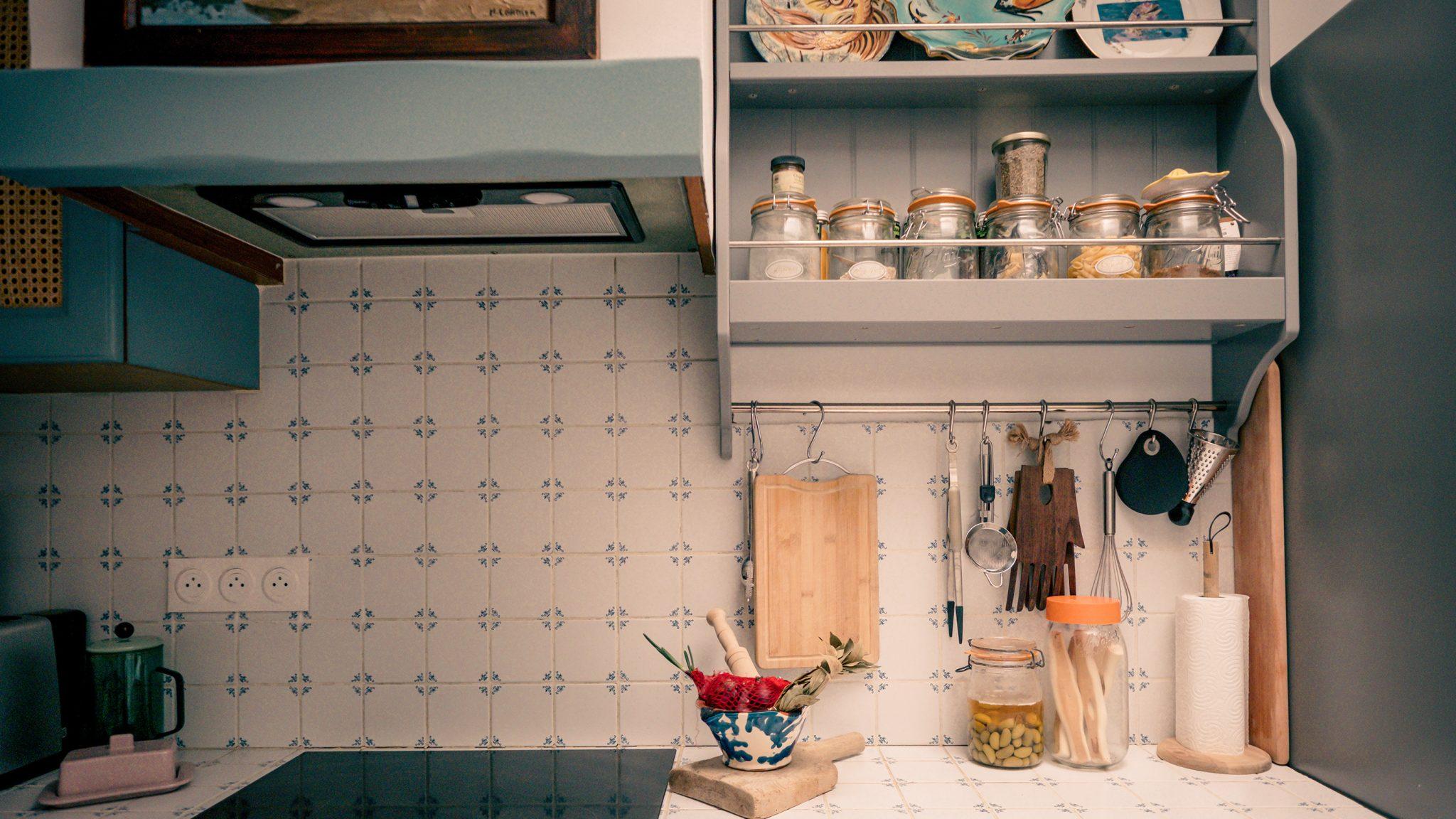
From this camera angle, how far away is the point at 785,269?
1299 millimetres

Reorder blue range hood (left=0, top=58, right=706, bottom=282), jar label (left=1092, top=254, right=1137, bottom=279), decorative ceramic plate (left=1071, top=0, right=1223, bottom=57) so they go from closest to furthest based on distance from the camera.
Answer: blue range hood (left=0, top=58, right=706, bottom=282) < jar label (left=1092, top=254, right=1137, bottom=279) < decorative ceramic plate (left=1071, top=0, right=1223, bottom=57)

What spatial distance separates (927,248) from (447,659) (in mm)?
972

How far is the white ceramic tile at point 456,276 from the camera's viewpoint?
153 centimetres

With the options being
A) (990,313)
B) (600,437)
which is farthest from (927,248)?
(600,437)

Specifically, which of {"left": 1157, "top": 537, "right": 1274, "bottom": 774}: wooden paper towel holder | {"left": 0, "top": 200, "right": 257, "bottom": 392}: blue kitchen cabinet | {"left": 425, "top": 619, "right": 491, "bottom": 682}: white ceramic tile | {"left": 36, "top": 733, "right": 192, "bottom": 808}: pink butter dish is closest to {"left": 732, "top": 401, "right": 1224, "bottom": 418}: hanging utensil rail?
{"left": 1157, "top": 537, "right": 1274, "bottom": 774}: wooden paper towel holder

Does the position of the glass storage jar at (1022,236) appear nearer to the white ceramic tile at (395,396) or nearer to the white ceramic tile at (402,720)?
the white ceramic tile at (395,396)

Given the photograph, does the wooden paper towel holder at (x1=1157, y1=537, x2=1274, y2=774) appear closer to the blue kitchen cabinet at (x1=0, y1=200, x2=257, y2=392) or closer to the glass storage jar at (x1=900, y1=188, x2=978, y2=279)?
the glass storage jar at (x1=900, y1=188, x2=978, y2=279)

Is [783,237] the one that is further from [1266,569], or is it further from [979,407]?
[1266,569]

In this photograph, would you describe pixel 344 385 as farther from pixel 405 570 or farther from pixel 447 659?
pixel 447 659

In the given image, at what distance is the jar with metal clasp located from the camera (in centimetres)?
130

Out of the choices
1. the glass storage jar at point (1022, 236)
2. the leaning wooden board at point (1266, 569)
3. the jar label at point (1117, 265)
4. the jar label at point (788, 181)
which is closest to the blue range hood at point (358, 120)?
the jar label at point (788, 181)

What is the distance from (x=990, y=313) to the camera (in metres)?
1.27

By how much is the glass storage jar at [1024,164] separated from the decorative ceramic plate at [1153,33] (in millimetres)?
183

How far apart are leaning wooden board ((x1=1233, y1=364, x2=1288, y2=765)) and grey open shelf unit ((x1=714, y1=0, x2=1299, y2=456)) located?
0.03 metres
